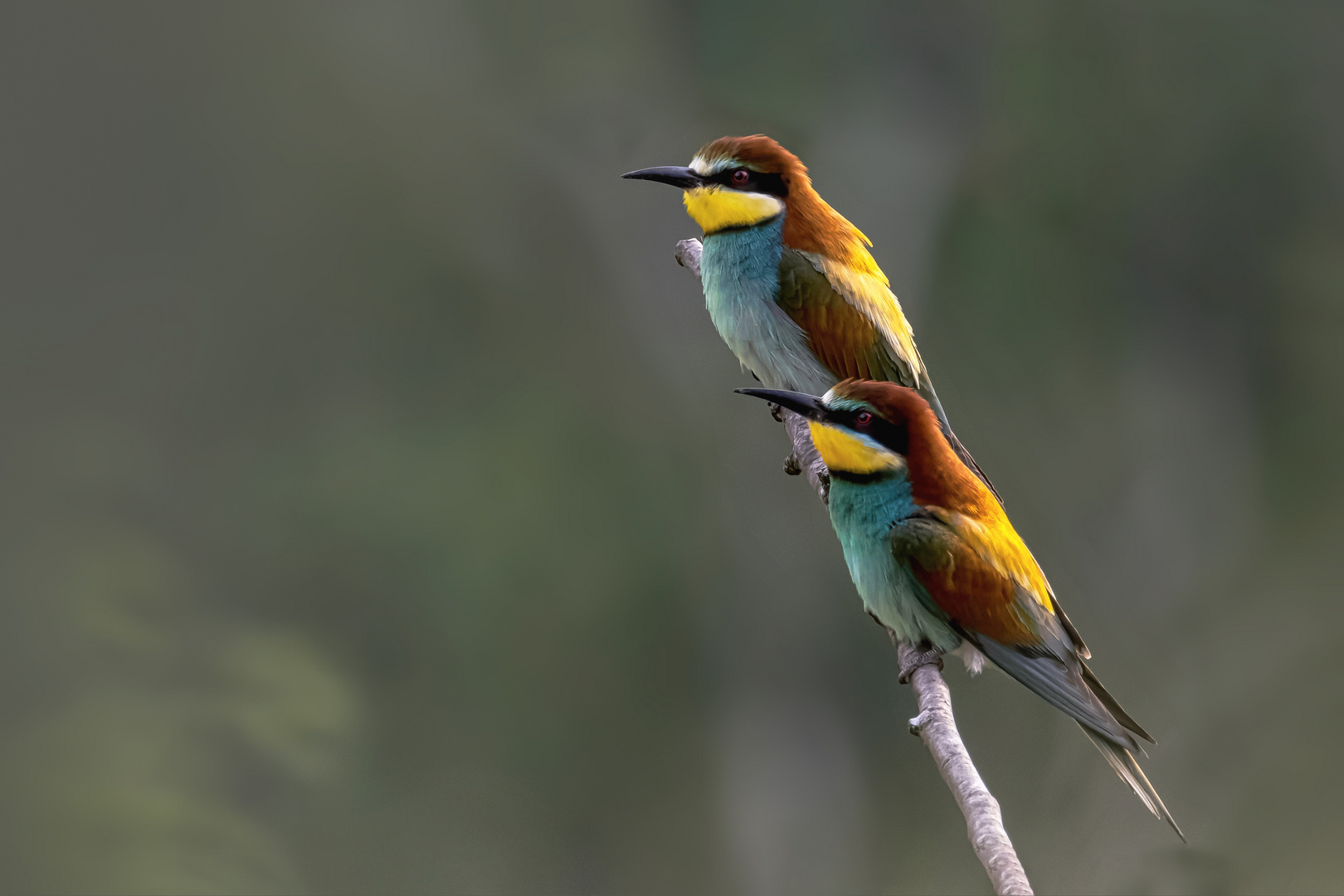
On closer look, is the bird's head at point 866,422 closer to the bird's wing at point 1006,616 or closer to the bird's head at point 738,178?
the bird's wing at point 1006,616

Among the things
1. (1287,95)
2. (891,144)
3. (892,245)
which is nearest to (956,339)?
(892,245)

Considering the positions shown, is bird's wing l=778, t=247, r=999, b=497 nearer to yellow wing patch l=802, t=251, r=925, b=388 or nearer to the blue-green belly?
yellow wing patch l=802, t=251, r=925, b=388

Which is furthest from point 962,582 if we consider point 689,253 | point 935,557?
point 689,253

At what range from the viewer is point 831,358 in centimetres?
186

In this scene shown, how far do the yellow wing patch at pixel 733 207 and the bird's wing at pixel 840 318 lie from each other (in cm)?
8

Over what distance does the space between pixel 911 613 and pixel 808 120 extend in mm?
2091

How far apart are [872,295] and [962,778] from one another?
103 cm

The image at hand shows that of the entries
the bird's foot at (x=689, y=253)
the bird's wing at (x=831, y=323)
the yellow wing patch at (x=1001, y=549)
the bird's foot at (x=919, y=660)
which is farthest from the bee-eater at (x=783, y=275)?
the bird's foot at (x=919, y=660)

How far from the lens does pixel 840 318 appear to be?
1.83m

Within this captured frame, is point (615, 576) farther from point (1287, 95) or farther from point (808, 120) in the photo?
point (1287, 95)

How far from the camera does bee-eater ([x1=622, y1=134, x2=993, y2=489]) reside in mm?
1842

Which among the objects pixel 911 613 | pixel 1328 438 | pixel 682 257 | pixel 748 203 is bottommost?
pixel 911 613

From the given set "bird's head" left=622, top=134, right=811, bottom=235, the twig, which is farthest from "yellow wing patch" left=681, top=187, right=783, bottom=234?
the twig

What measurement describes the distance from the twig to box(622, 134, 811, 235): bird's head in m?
0.49
